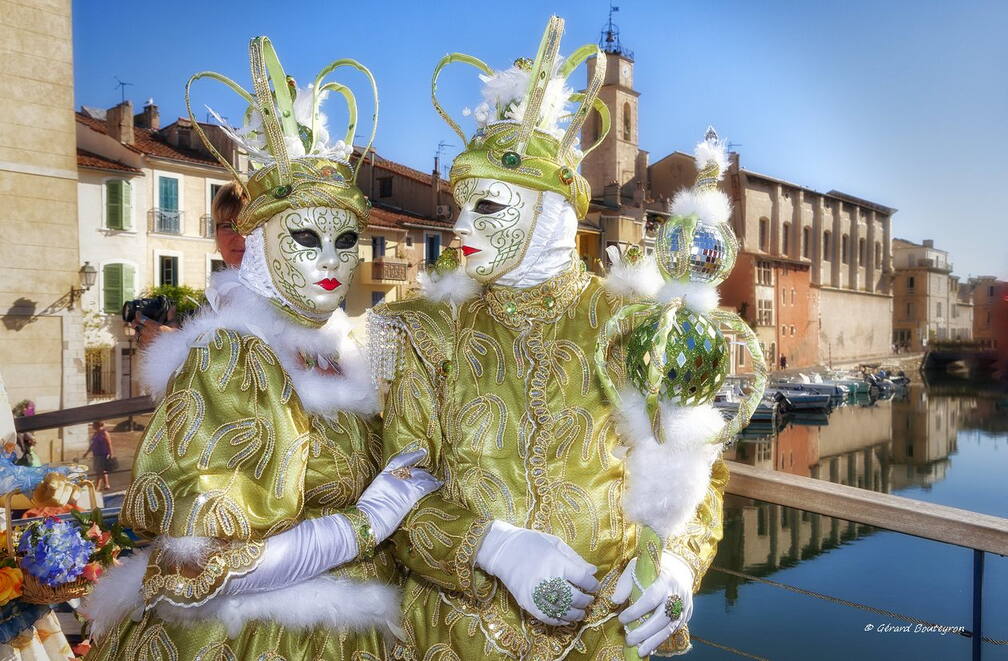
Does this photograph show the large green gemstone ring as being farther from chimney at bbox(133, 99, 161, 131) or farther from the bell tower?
the bell tower

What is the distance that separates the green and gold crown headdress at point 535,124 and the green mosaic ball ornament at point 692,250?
66 cm

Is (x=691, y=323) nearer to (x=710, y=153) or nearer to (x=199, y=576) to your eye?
(x=710, y=153)

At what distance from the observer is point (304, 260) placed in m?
2.23

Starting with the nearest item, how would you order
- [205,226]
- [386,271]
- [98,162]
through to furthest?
1. [98,162]
2. [205,226]
3. [386,271]

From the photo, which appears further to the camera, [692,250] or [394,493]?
[394,493]

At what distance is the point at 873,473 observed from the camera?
32.5m

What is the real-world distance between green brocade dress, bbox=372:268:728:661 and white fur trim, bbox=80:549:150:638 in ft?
2.31

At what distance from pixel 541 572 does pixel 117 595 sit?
118 cm

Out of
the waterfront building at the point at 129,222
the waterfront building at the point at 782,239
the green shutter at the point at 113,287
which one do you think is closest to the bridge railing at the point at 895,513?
the waterfront building at the point at 129,222

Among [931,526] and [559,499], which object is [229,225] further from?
[931,526]

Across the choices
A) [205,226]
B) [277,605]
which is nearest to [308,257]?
[277,605]

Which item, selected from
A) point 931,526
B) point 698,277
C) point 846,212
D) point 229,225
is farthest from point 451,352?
point 846,212

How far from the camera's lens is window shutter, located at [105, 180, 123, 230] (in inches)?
715

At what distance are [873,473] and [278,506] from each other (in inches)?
1371
